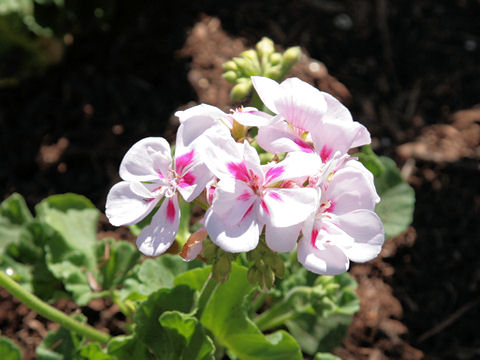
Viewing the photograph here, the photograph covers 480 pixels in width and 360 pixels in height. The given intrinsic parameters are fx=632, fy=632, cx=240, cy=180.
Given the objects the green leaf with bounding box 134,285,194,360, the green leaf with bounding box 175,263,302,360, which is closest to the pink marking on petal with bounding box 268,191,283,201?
the green leaf with bounding box 175,263,302,360

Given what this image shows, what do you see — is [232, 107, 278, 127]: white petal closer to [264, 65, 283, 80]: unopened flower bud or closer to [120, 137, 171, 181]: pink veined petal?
[120, 137, 171, 181]: pink veined petal

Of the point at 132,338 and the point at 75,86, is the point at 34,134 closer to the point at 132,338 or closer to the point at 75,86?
the point at 75,86

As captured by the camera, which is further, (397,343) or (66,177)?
(66,177)

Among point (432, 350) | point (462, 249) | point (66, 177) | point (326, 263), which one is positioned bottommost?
point (432, 350)

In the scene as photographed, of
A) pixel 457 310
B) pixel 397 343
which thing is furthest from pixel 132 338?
pixel 457 310

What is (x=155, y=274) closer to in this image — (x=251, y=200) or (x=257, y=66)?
(x=257, y=66)

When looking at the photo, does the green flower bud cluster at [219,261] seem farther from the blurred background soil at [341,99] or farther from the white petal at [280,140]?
the blurred background soil at [341,99]

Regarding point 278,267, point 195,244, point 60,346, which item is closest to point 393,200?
point 278,267
